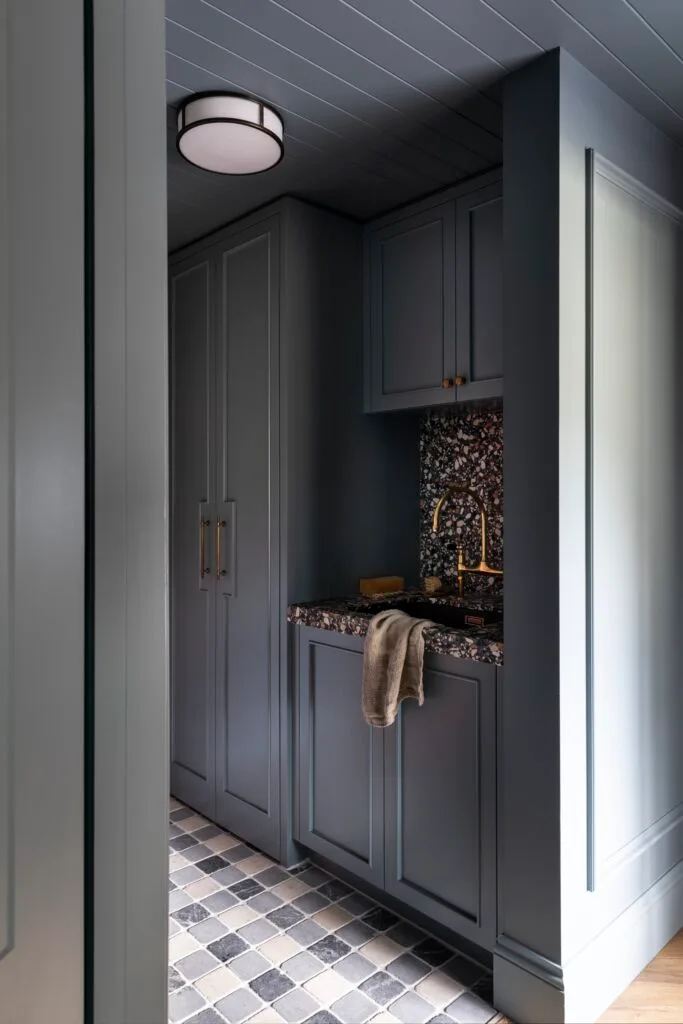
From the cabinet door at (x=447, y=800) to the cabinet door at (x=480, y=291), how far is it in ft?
3.07

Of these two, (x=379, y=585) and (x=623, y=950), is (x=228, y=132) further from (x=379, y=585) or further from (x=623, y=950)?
(x=623, y=950)

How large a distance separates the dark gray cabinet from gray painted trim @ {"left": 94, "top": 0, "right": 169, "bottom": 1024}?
148cm

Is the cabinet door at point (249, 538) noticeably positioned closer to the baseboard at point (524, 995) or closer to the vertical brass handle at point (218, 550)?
the vertical brass handle at point (218, 550)

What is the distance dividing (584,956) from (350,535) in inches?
60.5

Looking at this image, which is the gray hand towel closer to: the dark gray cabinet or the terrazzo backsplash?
the dark gray cabinet

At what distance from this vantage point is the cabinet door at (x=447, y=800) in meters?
1.95

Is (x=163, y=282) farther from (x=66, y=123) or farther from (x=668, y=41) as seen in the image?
(x=668, y=41)

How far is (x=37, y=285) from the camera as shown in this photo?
1.60 ft

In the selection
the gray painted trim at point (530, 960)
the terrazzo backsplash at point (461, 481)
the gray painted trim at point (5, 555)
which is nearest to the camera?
the gray painted trim at point (5, 555)

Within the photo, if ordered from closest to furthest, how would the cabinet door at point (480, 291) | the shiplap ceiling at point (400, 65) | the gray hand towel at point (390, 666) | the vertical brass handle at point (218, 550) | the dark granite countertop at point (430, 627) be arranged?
the shiplap ceiling at point (400, 65)
the dark granite countertop at point (430, 627)
the gray hand towel at point (390, 666)
the cabinet door at point (480, 291)
the vertical brass handle at point (218, 550)

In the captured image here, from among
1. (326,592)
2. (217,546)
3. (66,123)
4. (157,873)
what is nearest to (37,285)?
(66,123)

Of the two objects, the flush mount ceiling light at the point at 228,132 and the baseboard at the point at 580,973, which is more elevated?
the flush mount ceiling light at the point at 228,132

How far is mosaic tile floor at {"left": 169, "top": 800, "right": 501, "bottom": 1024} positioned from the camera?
1.84 metres

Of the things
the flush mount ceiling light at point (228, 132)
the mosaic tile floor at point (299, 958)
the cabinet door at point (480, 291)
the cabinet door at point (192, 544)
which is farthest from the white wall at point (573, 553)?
the cabinet door at point (192, 544)
